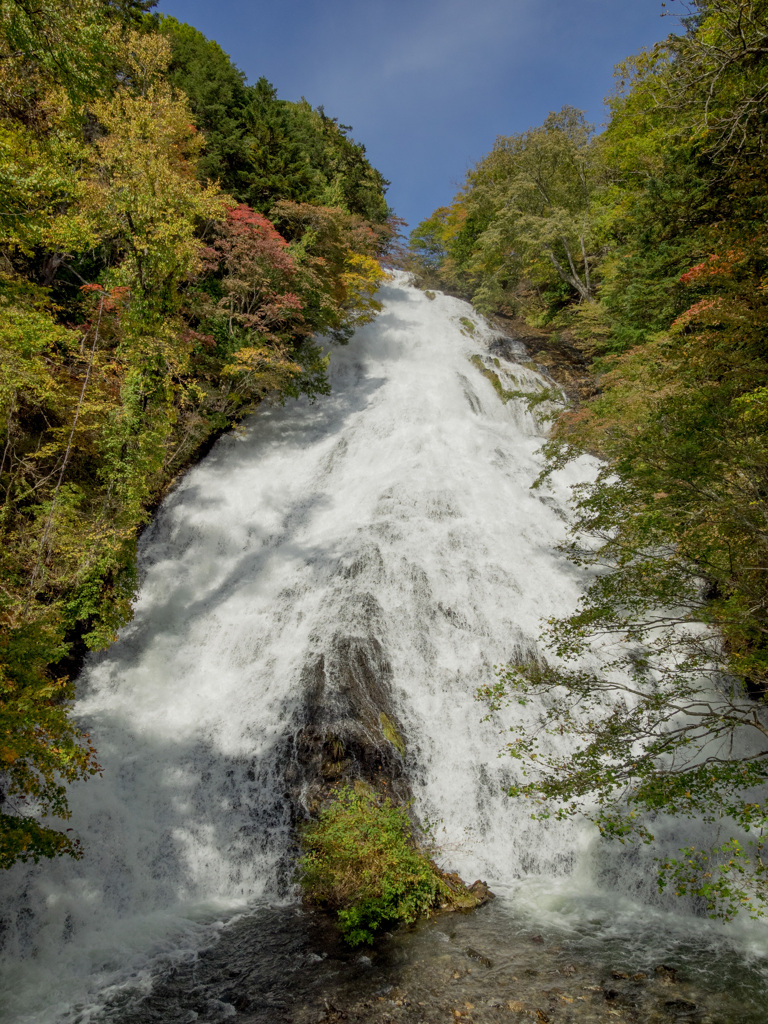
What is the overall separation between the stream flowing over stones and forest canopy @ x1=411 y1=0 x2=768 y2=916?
0.85 m

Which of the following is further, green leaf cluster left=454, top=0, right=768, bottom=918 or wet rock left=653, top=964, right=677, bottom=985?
green leaf cluster left=454, top=0, right=768, bottom=918

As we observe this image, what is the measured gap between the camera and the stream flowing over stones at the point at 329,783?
5.43 meters

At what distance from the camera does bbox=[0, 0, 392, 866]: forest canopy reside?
7.55 meters

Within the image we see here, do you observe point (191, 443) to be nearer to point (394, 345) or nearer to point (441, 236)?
point (394, 345)

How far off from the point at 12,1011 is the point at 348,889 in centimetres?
376

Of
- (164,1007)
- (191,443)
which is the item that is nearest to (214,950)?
(164,1007)

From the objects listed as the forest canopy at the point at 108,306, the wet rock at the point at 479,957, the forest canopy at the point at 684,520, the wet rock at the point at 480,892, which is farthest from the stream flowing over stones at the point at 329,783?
the forest canopy at the point at 108,306

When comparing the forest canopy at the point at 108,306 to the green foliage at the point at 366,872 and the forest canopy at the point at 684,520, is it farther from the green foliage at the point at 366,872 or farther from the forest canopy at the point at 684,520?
the forest canopy at the point at 684,520

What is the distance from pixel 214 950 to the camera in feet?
20.2

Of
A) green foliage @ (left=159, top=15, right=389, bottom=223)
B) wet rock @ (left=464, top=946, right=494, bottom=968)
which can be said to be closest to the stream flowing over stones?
wet rock @ (left=464, top=946, right=494, bottom=968)

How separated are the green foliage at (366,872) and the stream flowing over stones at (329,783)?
260mm

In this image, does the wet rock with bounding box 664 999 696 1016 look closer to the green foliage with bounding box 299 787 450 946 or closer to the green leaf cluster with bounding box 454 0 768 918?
the green leaf cluster with bounding box 454 0 768 918

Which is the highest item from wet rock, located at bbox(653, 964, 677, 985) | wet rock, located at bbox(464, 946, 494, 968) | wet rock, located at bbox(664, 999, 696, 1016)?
wet rock, located at bbox(464, 946, 494, 968)

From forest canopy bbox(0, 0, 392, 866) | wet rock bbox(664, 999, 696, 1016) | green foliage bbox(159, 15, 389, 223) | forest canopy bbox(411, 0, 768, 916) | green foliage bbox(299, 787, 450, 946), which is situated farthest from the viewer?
green foliage bbox(159, 15, 389, 223)
